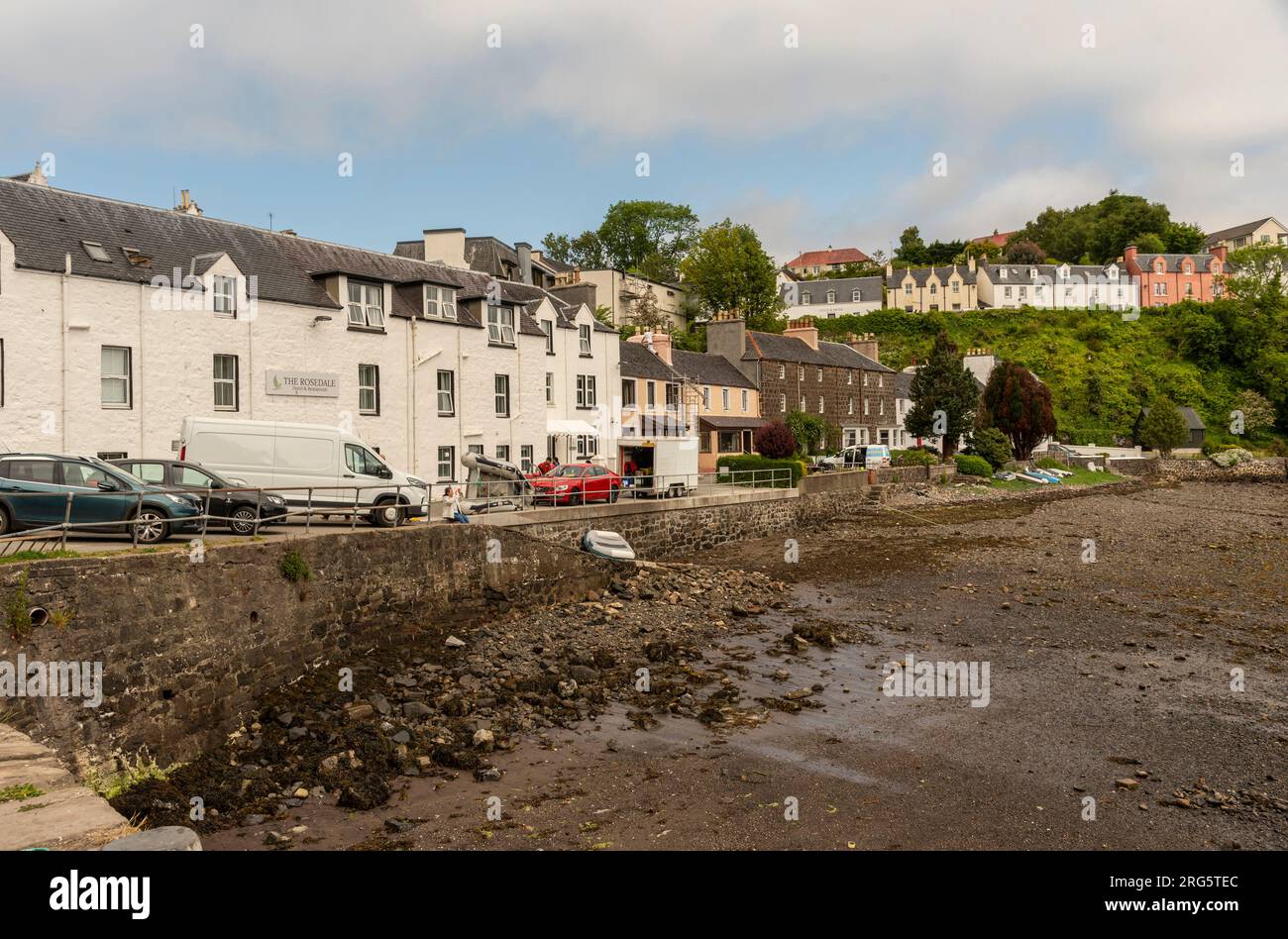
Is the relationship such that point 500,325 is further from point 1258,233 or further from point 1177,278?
point 1258,233

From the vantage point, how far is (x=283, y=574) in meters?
15.7

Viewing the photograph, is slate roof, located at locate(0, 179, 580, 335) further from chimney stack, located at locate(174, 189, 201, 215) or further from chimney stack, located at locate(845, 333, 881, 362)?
chimney stack, located at locate(845, 333, 881, 362)

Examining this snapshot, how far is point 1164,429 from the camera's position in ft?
228

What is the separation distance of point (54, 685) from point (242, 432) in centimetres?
1017

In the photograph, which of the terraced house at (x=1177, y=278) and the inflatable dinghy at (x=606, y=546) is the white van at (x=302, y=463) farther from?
the terraced house at (x=1177, y=278)

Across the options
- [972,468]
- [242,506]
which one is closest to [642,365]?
[972,468]

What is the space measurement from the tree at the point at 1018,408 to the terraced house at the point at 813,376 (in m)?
9.39

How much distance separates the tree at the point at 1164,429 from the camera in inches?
2736

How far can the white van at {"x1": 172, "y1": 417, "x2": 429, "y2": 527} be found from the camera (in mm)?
19906

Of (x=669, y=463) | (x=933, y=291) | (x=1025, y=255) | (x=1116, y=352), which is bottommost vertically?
(x=669, y=463)

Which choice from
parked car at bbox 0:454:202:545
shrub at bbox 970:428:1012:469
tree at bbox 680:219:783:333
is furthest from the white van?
tree at bbox 680:219:783:333

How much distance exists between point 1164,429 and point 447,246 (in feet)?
199

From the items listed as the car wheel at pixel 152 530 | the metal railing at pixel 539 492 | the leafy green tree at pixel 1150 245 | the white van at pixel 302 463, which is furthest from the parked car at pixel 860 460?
the leafy green tree at pixel 1150 245
